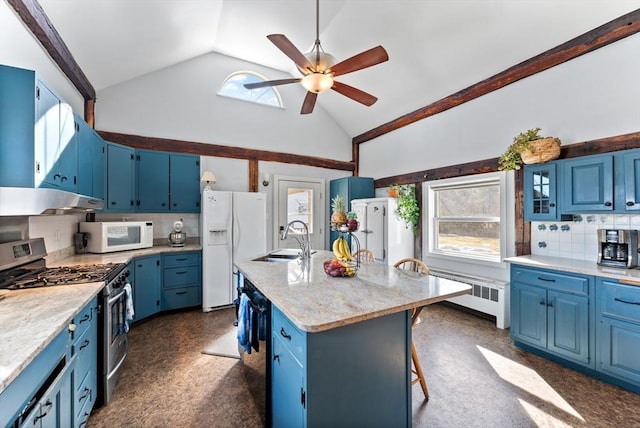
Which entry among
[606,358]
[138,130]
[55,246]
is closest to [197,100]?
[138,130]

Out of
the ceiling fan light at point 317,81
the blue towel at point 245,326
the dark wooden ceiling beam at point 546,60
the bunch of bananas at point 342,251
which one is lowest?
the blue towel at point 245,326

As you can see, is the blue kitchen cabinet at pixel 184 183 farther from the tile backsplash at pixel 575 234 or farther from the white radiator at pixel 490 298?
the tile backsplash at pixel 575 234

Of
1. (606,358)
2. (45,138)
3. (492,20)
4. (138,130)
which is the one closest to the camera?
(45,138)

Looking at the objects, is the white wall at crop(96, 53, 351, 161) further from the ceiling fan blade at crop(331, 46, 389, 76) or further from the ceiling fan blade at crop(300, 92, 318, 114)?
the ceiling fan blade at crop(331, 46, 389, 76)

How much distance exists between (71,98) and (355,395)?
163 inches

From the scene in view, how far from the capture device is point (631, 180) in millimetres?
2301

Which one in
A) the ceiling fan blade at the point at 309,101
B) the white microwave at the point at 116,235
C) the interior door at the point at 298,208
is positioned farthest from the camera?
the interior door at the point at 298,208

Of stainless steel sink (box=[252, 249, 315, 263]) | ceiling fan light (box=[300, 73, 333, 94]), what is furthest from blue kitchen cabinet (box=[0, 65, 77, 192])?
ceiling fan light (box=[300, 73, 333, 94])

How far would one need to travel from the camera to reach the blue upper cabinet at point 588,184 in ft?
7.95

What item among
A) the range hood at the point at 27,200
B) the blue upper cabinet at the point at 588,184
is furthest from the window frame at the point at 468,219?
the range hood at the point at 27,200

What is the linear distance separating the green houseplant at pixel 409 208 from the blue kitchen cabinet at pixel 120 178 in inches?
154

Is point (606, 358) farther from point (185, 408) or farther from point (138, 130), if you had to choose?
point (138, 130)

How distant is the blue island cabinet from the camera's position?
1.26 m

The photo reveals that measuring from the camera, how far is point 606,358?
222cm
